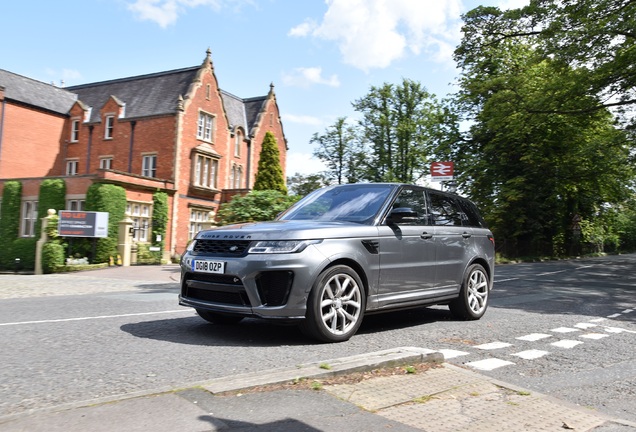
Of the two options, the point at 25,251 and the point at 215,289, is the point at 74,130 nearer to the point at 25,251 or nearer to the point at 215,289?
the point at 25,251

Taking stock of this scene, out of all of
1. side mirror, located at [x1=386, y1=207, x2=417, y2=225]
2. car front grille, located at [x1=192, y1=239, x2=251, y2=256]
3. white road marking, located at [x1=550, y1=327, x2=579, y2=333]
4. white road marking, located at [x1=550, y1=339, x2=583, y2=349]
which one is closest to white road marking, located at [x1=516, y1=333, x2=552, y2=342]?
white road marking, located at [x1=550, y1=339, x2=583, y2=349]

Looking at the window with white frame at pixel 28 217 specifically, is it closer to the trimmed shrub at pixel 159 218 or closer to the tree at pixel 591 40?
the trimmed shrub at pixel 159 218

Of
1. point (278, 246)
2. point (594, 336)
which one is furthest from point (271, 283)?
point (594, 336)

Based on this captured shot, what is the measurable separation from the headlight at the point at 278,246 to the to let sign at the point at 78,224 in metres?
21.4

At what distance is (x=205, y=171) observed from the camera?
120 feet

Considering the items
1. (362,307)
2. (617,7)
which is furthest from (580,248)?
(362,307)

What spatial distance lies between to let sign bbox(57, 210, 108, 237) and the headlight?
21.4 m

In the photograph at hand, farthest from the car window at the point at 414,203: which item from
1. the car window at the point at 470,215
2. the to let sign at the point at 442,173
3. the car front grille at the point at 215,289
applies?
the to let sign at the point at 442,173

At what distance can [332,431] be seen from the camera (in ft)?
10.00

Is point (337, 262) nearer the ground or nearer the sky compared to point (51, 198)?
nearer the ground

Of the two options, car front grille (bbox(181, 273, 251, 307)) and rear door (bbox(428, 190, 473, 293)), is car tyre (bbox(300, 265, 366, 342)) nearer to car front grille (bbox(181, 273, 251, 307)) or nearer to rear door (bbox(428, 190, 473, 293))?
car front grille (bbox(181, 273, 251, 307))

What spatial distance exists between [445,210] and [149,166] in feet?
101

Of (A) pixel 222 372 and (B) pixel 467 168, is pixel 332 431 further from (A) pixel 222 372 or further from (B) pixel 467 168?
(B) pixel 467 168

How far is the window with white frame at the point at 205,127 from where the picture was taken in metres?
36.5
